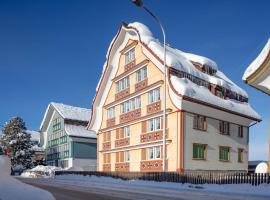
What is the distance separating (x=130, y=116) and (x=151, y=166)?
21.1 feet

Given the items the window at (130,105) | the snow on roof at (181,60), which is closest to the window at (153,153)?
the window at (130,105)

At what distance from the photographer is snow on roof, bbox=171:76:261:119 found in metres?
27.7

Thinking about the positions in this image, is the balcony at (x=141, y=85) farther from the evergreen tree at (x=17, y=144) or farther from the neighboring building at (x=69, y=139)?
the evergreen tree at (x=17, y=144)

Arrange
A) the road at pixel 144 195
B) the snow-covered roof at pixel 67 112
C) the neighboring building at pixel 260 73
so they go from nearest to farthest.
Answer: the road at pixel 144 195, the neighboring building at pixel 260 73, the snow-covered roof at pixel 67 112

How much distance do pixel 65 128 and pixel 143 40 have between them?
26.8 meters

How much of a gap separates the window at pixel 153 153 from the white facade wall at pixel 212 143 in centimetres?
322

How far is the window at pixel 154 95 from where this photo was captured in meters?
31.1

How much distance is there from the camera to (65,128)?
2135 inches

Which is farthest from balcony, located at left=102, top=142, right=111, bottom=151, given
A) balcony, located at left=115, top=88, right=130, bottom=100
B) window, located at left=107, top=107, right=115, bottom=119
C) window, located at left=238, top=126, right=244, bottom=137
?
window, located at left=238, top=126, right=244, bottom=137

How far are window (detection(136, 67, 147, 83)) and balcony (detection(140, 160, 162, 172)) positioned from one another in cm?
818

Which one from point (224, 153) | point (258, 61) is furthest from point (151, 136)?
point (258, 61)

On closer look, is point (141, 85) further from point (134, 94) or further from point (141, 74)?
point (134, 94)

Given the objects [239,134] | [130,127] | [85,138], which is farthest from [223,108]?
[85,138]

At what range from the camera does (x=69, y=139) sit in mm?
53219
